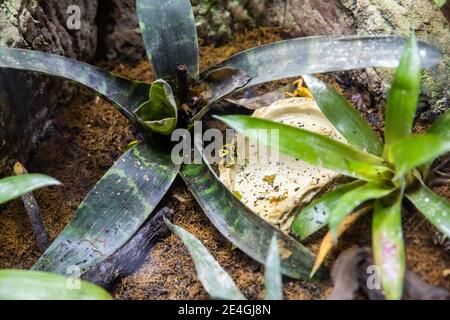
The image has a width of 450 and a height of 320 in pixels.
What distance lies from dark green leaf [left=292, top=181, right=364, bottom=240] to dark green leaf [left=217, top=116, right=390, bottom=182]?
6 cm

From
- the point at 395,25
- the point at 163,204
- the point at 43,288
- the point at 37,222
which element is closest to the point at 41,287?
the point at 43,288

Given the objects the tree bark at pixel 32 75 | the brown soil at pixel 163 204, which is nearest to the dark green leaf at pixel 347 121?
the brown soil at pixel 163 204

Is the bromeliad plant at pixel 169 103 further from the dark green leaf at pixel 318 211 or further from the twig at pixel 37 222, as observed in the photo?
the twig at pixel 37 222

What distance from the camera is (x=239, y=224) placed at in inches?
58.9

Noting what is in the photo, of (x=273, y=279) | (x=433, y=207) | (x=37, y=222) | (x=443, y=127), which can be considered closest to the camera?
(x=273, y=279)

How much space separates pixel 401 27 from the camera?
1.75 m

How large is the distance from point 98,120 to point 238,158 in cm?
64

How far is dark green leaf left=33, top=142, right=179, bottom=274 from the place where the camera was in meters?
1.50

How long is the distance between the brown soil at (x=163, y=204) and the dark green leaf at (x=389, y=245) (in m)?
0.10

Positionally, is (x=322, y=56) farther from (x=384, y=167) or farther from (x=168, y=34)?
(x=168, y=34)

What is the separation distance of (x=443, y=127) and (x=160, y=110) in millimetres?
882

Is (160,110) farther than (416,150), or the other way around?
(160,110)

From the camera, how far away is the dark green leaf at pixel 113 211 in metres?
1.50

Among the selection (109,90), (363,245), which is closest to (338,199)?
(363,245)
